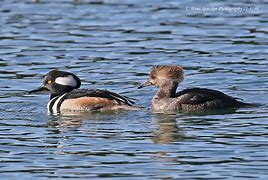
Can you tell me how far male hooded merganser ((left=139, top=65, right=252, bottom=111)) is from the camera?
667 inches

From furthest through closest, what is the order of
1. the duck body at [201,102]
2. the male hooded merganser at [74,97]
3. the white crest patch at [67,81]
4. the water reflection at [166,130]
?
1. the white crest patch at [67,81]
2. the male hooded merganser at [74,97]
3. the duck body at [201,102]
4. the water reflection at [166,130]

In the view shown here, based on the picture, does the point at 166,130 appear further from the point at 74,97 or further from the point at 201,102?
the point at 74,97

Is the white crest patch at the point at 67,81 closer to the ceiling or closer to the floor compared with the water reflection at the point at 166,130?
closer to the ceiling

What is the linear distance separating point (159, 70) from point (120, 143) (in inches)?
138

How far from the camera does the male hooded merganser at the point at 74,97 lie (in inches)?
671

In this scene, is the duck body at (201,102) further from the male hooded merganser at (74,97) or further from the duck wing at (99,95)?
the male hooded merganser at (74,97)

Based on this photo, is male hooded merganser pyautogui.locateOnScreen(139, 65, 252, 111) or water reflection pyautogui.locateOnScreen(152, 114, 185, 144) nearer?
water reflection pyautogui.locateOnScreen(152, 114, 185, 144)

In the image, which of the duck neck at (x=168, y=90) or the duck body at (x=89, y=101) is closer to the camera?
the duck body at (x=89, y=101)

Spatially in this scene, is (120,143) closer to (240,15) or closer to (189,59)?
(189,59)

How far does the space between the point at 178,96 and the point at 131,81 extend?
7.40ft

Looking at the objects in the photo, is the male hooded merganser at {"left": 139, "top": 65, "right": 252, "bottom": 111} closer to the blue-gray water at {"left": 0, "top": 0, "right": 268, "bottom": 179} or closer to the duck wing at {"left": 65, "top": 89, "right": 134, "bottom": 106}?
the blue-gray water at {"left": 0, "top": 0, "right": 268, "bottom": 179}

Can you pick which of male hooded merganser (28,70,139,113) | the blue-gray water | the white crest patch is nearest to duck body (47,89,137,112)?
male hooded merganser (28,70,139,113)

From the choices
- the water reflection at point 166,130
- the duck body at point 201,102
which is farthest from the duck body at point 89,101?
the water reflection at point 166,130

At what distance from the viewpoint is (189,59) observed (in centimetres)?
2133
